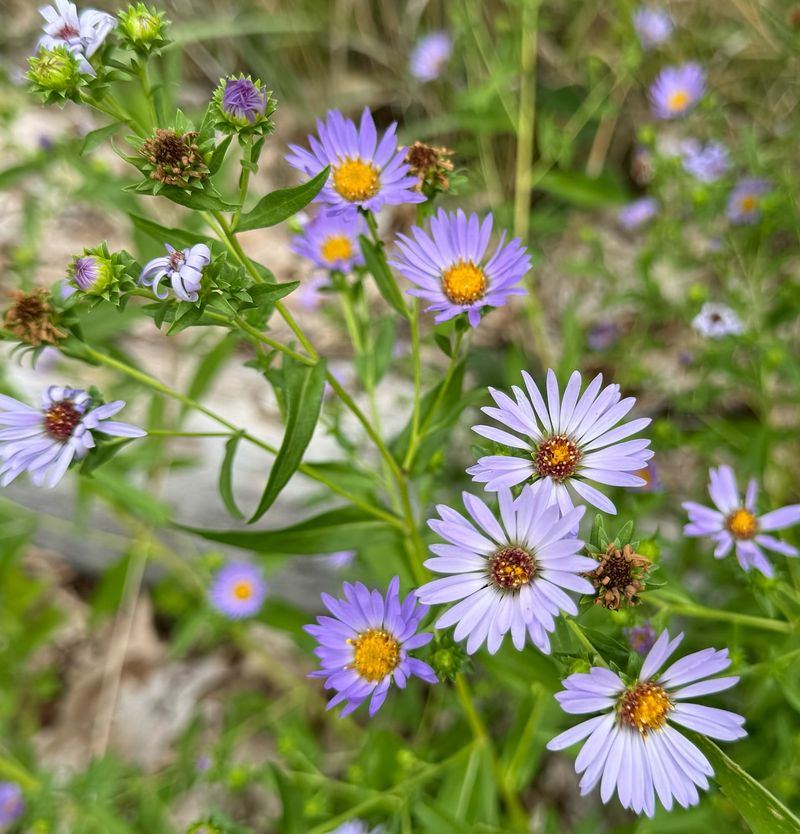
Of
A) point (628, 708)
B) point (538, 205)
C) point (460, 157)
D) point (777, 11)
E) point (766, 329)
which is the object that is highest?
point (777, 11)

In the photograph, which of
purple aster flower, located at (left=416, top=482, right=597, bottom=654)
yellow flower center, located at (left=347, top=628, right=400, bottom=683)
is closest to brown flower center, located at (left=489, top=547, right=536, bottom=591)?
purple aster flower, located at (left=416, top=482, right=597, bottom=654)

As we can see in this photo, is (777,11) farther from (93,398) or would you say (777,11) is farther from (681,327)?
(93,398)

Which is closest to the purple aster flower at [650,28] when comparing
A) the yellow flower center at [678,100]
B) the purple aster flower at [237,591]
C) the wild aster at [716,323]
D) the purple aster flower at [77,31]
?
the yellow flower center at [678,100]

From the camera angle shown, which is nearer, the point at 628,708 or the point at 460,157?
the point at 628,708

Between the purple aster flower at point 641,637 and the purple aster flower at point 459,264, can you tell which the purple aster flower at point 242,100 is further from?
the purple aster flower at point 641,637

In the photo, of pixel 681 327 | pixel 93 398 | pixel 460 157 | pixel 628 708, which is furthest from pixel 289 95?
pixel 628 708

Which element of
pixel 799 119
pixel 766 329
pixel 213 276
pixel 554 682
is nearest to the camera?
pixel 213 276

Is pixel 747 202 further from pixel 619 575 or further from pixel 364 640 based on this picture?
pixel 364 640
